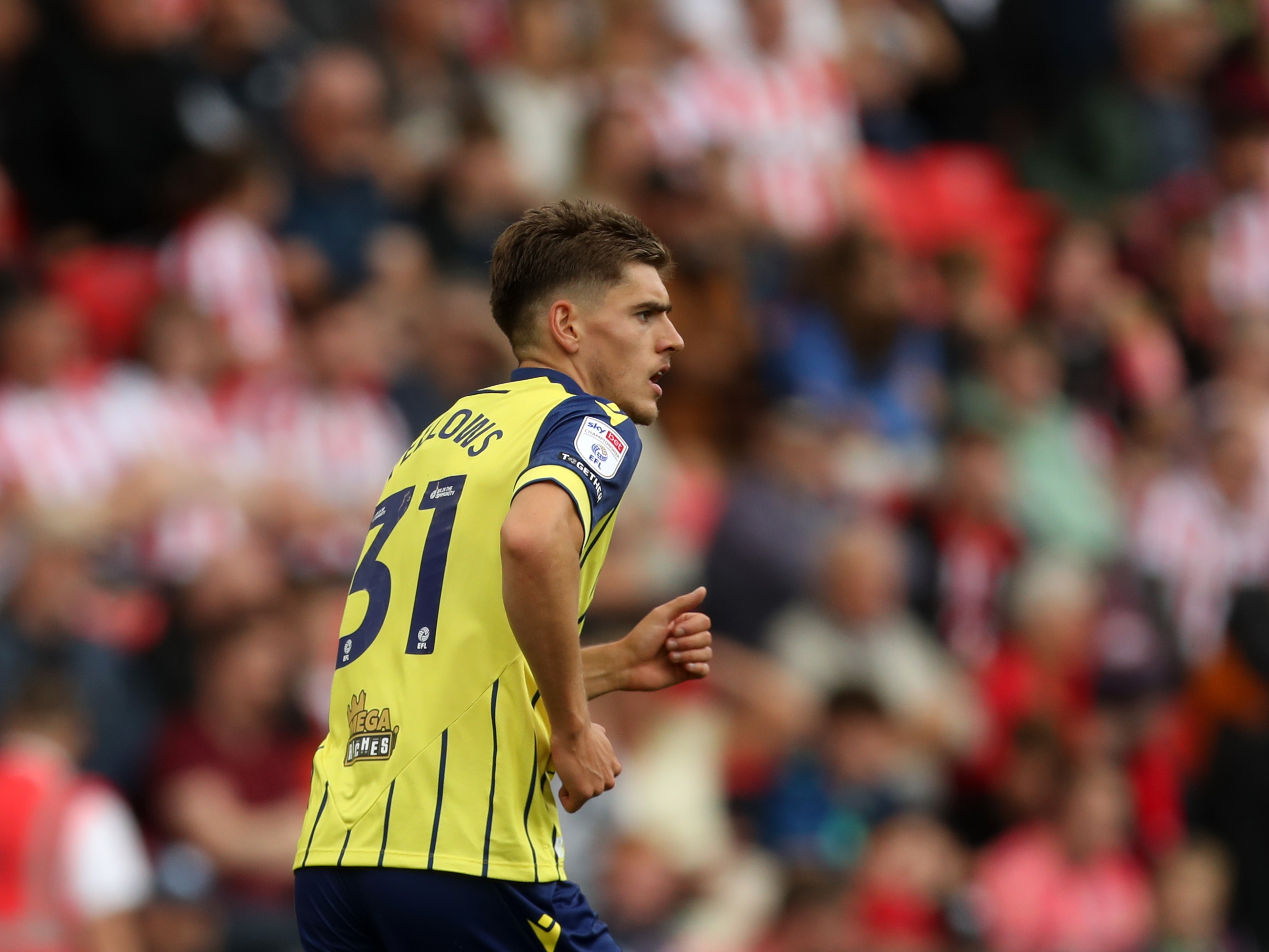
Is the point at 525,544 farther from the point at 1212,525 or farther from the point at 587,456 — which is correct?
the point at 1212,525

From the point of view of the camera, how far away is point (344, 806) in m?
3.86

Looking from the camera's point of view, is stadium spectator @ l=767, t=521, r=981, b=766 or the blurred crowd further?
stadium spectator @ l=767, t=521, r=981, b=766

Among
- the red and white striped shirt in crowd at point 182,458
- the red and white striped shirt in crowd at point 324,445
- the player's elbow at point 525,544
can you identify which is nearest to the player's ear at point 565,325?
the player's elbow at point 525,544

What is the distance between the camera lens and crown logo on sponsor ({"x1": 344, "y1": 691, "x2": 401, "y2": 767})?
12.6 feet

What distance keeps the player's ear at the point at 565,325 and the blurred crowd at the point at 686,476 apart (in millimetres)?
3808

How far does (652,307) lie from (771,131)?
8.96 meters

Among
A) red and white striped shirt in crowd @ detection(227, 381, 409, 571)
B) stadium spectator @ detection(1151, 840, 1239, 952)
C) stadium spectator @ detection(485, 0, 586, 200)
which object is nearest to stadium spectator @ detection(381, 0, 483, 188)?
stadium spectator @ detection(485, 0, 586, 200)

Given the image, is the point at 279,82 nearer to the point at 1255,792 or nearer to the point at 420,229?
the point at 420,229

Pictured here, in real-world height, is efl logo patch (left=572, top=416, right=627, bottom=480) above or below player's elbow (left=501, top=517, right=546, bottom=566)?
above

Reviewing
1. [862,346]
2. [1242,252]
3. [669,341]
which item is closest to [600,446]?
[669,341]

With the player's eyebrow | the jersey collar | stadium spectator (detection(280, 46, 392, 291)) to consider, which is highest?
stadium spectator (detection(280, 46, 392, 291))

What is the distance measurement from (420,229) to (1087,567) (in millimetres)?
4250

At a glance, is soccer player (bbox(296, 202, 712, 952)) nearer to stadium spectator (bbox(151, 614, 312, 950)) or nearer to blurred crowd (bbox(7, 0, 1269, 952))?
blurred crowd (bbox(7, 0, 1269, 952))

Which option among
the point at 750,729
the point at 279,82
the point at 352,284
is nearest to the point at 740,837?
the point at 750,729
